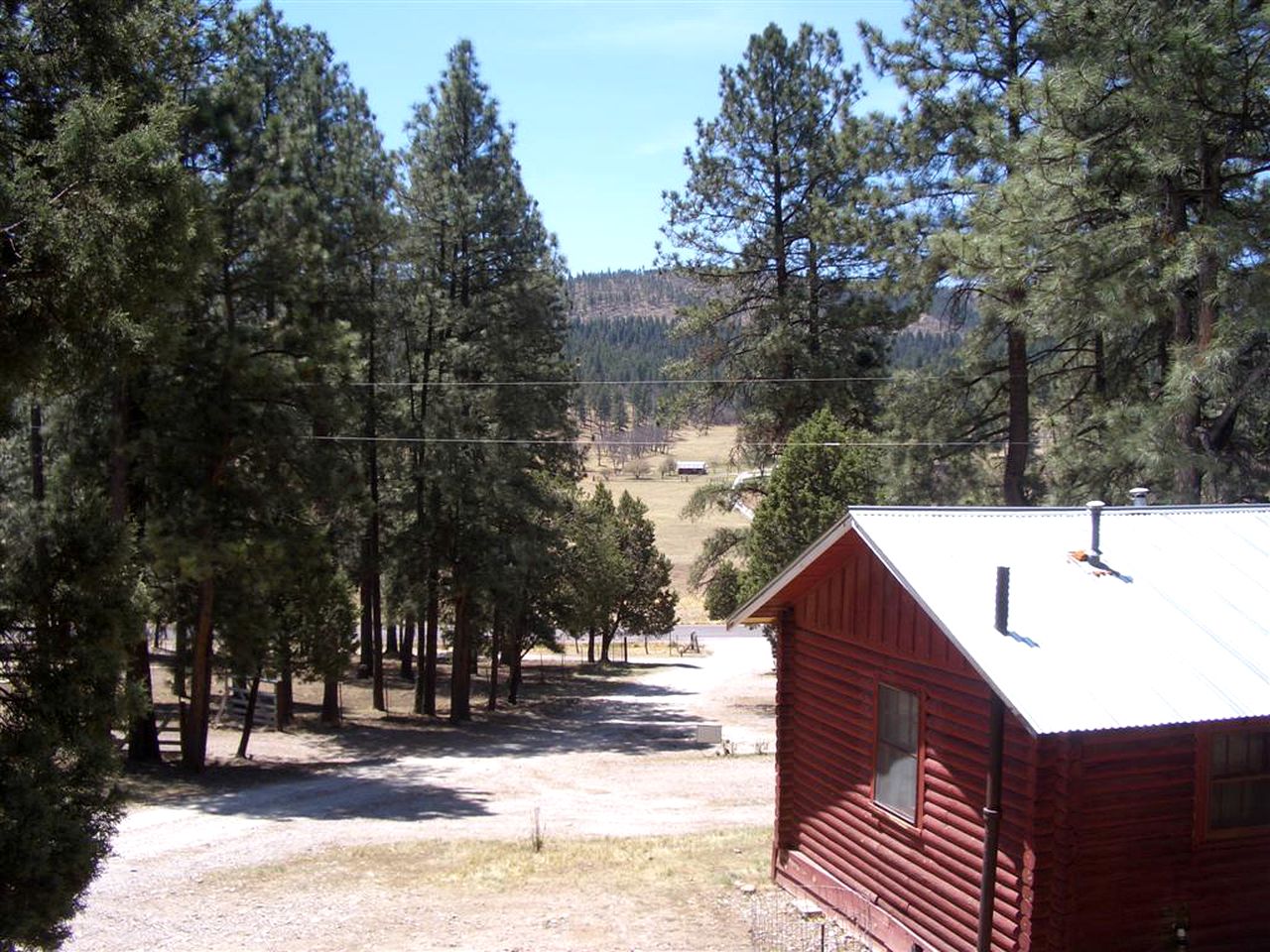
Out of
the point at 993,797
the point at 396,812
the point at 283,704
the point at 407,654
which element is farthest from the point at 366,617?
the point at 993,797

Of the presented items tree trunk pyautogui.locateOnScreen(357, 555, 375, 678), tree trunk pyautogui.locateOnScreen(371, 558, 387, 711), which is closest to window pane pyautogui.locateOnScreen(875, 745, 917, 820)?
tree trunk pyautogui.locateOnScreen(371, 558, 387, 711)

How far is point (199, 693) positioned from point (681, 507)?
3482 inches

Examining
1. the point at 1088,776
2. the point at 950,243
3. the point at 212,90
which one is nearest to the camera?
the point at 1088,776

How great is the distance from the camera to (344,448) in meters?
22.9

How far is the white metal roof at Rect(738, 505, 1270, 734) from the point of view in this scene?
7840 mm

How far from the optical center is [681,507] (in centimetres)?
10750

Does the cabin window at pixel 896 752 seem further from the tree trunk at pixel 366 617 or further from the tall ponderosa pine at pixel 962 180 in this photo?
the tree trunk at pixel 366 617

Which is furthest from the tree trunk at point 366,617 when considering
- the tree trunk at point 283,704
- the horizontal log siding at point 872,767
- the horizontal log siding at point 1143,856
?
the horizontal log siding at point 1143,856

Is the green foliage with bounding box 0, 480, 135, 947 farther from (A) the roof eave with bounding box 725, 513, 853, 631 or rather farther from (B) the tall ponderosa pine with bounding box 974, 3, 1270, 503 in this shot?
(B) the tall ponderosa pine with bounding box 974, 3, 1270, 503

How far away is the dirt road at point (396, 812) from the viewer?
35.7 feet

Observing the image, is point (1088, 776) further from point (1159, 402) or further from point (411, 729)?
point (411, 729)

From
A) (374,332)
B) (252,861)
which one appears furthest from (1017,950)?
(374,332)

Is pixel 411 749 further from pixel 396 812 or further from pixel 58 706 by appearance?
pixel 58 706

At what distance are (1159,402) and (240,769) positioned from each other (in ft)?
57.4
